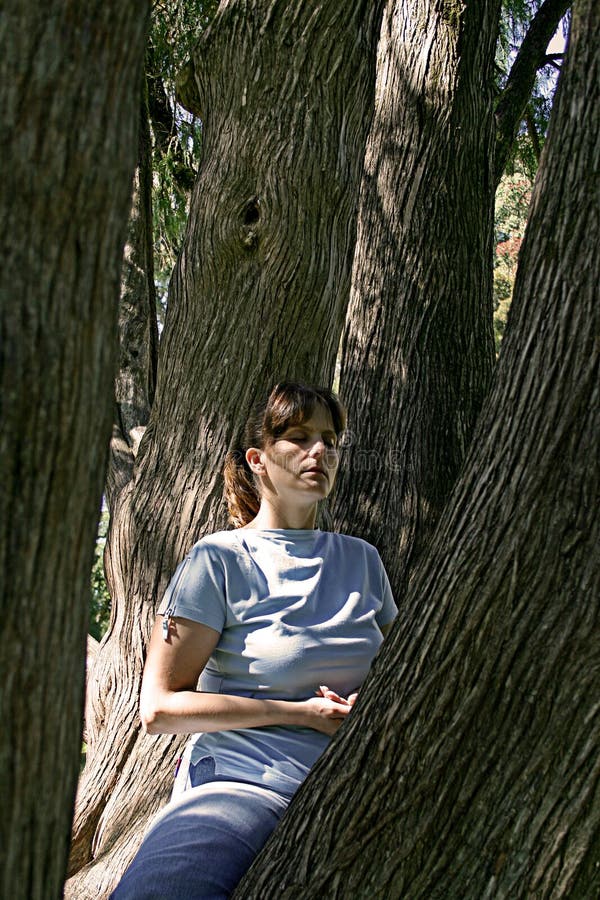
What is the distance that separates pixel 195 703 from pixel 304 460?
834mm

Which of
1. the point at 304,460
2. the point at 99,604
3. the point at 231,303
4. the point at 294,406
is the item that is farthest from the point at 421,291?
the point at 99,604

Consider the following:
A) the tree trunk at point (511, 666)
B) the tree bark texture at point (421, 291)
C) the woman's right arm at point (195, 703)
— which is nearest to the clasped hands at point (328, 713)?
the woman's right arm at point (195, 703)

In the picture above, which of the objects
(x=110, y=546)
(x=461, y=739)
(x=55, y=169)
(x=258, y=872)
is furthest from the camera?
(x=110, y=546)

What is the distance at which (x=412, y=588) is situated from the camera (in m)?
2.17

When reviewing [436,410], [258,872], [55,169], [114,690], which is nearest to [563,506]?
[258,872]

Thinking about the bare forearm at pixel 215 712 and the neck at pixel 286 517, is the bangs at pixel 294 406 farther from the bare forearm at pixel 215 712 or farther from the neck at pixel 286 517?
the bare forearm at pixel 215 712

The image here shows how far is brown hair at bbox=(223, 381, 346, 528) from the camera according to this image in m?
3.16

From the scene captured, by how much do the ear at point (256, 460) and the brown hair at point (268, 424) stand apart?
0.02 m

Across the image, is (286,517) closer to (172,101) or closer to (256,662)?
(256,662)

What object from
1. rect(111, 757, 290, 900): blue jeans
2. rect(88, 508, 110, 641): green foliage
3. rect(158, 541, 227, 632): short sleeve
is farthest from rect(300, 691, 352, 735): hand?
rect(88, 508, 110, 641): green foliage

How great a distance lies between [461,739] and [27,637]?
3.10ft

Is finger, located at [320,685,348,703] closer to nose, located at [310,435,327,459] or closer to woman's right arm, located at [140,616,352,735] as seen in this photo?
woman's right arm, located at [140,616,352,735]

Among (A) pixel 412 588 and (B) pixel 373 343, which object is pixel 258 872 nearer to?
(A) pixel 412 588

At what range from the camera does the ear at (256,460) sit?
3189 mm
